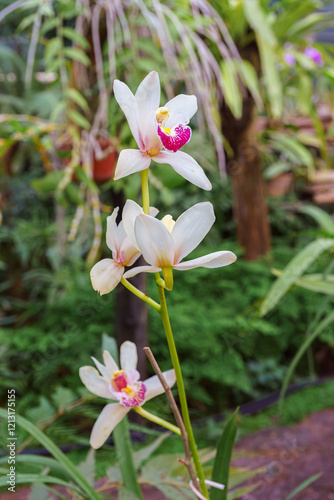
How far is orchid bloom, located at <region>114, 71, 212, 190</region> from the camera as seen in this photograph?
0.95 ft

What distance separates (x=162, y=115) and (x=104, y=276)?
104 mm

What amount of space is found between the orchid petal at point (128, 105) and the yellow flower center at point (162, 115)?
1 cm

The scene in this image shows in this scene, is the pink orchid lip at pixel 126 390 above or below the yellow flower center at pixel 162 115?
below

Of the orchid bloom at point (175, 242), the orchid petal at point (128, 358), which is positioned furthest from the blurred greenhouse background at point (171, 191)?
the orchid bloom at point (175, 242)

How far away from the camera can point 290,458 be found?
1.00 m

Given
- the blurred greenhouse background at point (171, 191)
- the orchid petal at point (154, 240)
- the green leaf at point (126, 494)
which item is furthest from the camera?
the blurred greenhouse background at point (171, 191)

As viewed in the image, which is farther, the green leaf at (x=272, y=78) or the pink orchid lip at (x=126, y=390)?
the green leaf at (x=272, y=78)

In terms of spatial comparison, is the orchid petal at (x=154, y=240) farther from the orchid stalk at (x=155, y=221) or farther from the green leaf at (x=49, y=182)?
the green leaf at (x=49, y=182)

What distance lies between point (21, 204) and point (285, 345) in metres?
1.01

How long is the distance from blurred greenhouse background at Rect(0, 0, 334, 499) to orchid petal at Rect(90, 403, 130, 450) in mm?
232

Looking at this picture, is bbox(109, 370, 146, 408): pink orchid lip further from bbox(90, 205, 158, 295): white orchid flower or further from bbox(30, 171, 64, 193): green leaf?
bbox(30, 171, 64, 193): green leaf

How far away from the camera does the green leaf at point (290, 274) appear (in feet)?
2.16

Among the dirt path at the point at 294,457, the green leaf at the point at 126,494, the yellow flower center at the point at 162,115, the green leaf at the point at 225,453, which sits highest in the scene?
the yellow flower center at the point at 162,115

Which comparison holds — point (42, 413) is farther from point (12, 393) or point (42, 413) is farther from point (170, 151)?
point (170, 151)
